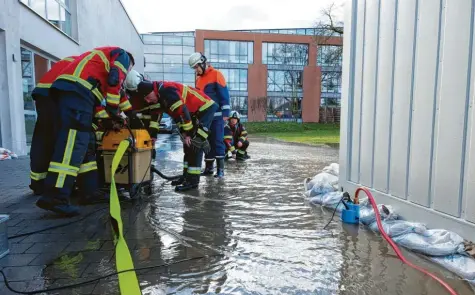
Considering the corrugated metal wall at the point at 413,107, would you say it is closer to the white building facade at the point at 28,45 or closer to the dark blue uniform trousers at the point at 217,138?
the dark blue uniform trousers at the point at 217,138

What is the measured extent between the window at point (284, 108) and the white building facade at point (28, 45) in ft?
75.3

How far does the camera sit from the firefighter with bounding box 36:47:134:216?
312 centimetres

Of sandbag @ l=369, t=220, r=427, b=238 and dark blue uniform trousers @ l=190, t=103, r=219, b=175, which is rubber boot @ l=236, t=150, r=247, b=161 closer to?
dark blue uniform trousers @ l=190, t=103, r=219, b=175

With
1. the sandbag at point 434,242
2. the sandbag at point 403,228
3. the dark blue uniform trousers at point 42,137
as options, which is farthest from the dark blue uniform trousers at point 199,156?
the sandbag at point 434,242

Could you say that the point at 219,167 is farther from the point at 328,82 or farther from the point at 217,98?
the point at 328,82

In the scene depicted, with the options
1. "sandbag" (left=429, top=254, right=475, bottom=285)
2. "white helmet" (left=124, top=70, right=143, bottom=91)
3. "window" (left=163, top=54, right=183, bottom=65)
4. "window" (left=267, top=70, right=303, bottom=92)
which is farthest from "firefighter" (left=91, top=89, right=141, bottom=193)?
"window" (left=163, top=54, right=183, bottom=65)

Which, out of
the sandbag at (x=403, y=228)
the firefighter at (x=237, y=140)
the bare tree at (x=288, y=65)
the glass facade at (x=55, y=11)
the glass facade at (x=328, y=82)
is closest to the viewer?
the sandbag at (x=403, y=228)

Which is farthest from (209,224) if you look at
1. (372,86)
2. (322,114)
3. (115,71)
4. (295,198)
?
(322,114)

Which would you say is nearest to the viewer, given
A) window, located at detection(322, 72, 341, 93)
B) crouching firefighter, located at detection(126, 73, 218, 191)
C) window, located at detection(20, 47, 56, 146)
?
crouching firefighter, located at detection(126, 73, 218, 191)

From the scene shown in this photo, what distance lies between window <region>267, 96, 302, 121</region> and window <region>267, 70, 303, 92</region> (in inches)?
51.0

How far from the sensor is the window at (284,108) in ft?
113

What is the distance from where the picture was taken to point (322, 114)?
35594mm

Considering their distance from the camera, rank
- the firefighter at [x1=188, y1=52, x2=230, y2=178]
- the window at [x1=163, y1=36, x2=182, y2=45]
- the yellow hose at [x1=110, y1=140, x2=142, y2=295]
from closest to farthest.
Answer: the yellow hose at [x1=110, y1=140, x2=142, y2=295], the firefighter at [x1=188, y1=52, x2=230, y2=178], the window at [x1=163, y1=36, x2=182, y2=45]

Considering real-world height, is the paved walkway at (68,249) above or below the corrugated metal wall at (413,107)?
below
